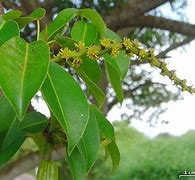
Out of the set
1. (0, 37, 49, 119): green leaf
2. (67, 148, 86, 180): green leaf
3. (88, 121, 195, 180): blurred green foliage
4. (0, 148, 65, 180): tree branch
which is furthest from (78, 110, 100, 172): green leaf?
(88, 121, 195, 180): blurred green foliage

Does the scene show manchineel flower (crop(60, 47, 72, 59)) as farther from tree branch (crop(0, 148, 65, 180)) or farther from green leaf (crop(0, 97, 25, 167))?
tree branch (crop(0, 148, 65, 180))

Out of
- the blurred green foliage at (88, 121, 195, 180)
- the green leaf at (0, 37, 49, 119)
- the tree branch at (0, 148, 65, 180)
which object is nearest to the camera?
the green leaf at (0, 37, 49, 119)

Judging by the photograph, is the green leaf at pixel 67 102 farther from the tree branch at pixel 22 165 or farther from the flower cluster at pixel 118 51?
the tree branch at pixel 22 165

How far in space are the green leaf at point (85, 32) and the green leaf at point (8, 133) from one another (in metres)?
0.13

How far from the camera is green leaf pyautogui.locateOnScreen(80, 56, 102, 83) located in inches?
23.7

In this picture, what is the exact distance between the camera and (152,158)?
4598mm

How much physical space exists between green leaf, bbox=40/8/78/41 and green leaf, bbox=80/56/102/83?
58 millimetres

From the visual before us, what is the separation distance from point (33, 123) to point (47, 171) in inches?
2.7

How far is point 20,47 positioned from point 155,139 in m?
4.34

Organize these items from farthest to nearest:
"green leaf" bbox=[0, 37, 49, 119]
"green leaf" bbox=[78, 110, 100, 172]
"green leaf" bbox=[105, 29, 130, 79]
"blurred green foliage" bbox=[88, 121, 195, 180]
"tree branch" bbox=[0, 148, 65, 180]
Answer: "blurred green foliage" bbox=[88, 121, 195, 180], "tree branch" bbox=[0, 148, 65, 180], "green leaf" bbox=[105, 29, 130, 79], "green leaf" bbox=[78, 110, 100, 172], "green leaf" bbox=[0, 37, 49, 119]

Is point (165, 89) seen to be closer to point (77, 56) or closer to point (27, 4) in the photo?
point (27, 4)

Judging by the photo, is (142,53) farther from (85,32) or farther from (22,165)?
(22,165)

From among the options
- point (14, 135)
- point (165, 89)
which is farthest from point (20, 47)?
point (165, 89)

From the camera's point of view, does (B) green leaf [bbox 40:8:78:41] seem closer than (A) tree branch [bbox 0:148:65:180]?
Yes
